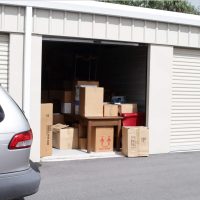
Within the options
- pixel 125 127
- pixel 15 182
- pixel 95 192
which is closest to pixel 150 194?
pixel 95 192

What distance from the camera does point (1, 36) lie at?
8578 millimetres

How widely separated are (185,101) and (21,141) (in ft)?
22.3

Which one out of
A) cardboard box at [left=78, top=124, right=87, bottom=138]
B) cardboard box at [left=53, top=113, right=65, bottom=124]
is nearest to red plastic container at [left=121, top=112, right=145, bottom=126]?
cardboard box at [left=78, top=124, right=87, bottom=138]

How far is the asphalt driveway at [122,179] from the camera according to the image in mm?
6562

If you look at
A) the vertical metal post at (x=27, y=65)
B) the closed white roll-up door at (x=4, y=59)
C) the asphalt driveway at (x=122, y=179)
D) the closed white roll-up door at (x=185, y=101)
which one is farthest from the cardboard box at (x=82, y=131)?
the closed white roll-up door at (x=4, y=59)

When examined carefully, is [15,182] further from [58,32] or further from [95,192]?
[58,32]

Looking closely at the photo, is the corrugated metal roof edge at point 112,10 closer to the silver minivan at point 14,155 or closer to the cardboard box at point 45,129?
the cardboard box at point 45,129

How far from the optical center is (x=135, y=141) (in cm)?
969

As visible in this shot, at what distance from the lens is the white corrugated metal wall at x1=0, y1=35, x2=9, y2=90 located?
8.58 m

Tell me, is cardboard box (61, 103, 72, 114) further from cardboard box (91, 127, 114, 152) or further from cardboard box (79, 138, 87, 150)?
cardboard box (91, 127, 114, 152)

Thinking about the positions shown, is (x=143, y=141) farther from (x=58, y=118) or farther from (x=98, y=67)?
(x=98, y=67)

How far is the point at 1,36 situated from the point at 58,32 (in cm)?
115

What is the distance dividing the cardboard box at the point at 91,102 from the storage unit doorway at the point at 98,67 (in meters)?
1.03

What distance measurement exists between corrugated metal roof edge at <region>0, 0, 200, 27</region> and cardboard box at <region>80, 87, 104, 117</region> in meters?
1.75
